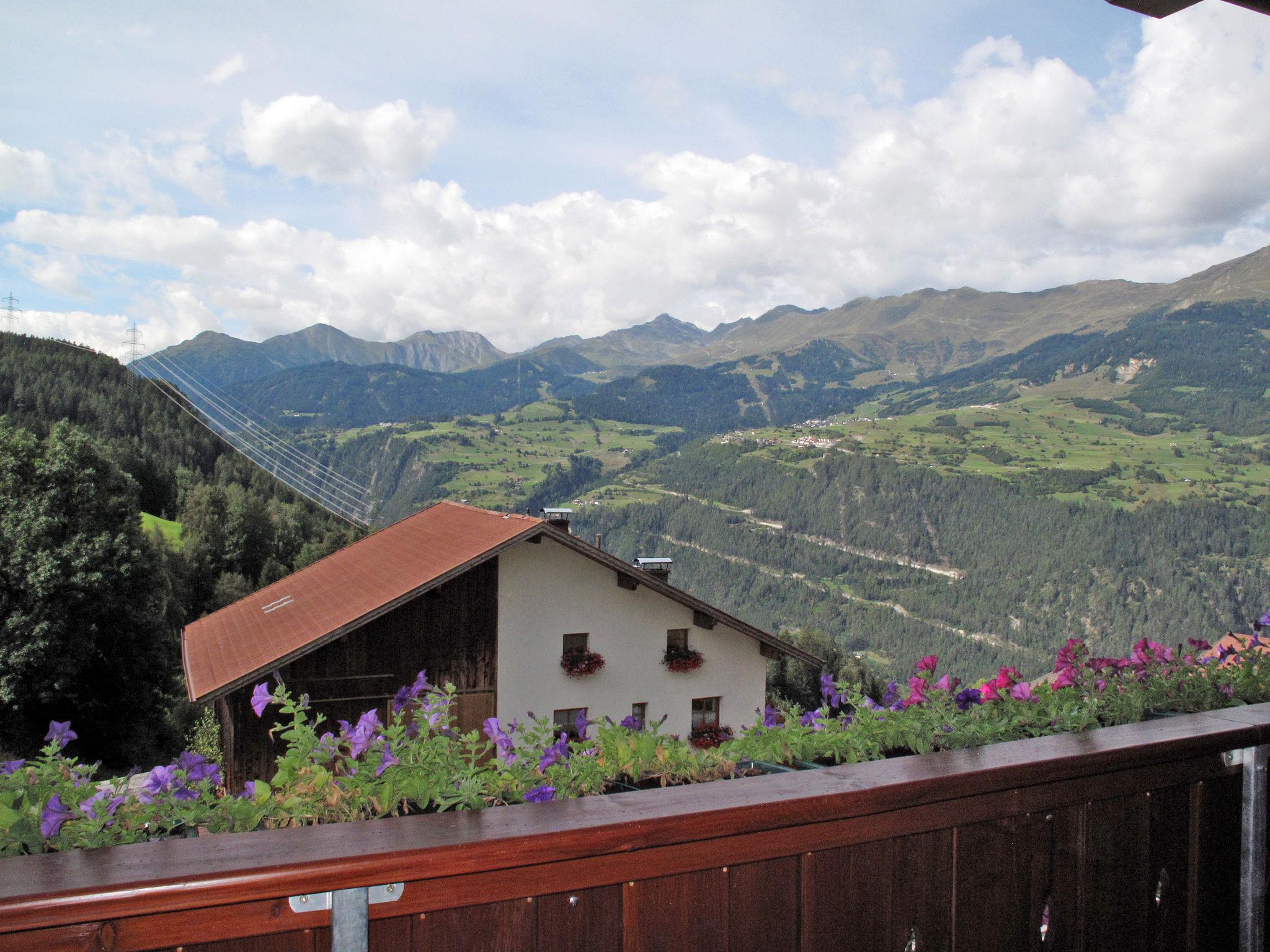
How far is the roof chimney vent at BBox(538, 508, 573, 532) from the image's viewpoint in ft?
48.9

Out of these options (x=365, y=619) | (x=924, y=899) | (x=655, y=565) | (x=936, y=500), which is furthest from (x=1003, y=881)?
(x=936, y=500)

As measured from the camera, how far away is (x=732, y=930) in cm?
117

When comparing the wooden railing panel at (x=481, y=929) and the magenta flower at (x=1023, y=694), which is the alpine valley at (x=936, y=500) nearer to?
the magenta flower at (x=1023, y=694)

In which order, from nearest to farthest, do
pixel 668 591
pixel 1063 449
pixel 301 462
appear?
pixel 668 591 < pixel 301 462 < pixel 1063 449

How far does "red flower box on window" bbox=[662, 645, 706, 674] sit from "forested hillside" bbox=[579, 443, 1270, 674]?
254ft

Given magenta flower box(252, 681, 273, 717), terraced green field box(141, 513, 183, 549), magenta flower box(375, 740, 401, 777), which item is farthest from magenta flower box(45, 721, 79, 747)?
terraced green field box(141, 513, 183, 549)

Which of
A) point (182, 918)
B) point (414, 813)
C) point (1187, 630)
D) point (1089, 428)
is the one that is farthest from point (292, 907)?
point (1089, 428)

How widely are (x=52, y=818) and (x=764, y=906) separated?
0.90m

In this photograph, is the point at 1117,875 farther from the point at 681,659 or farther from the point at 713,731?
the point at 681,659

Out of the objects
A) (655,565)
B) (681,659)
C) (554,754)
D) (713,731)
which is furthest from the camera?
(655,565)

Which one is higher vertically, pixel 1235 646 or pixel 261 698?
pixel 261 698

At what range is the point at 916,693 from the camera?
192 cm

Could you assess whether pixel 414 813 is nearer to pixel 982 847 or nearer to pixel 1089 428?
pixel 982 847

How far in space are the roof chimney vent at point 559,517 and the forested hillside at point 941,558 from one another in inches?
3016
